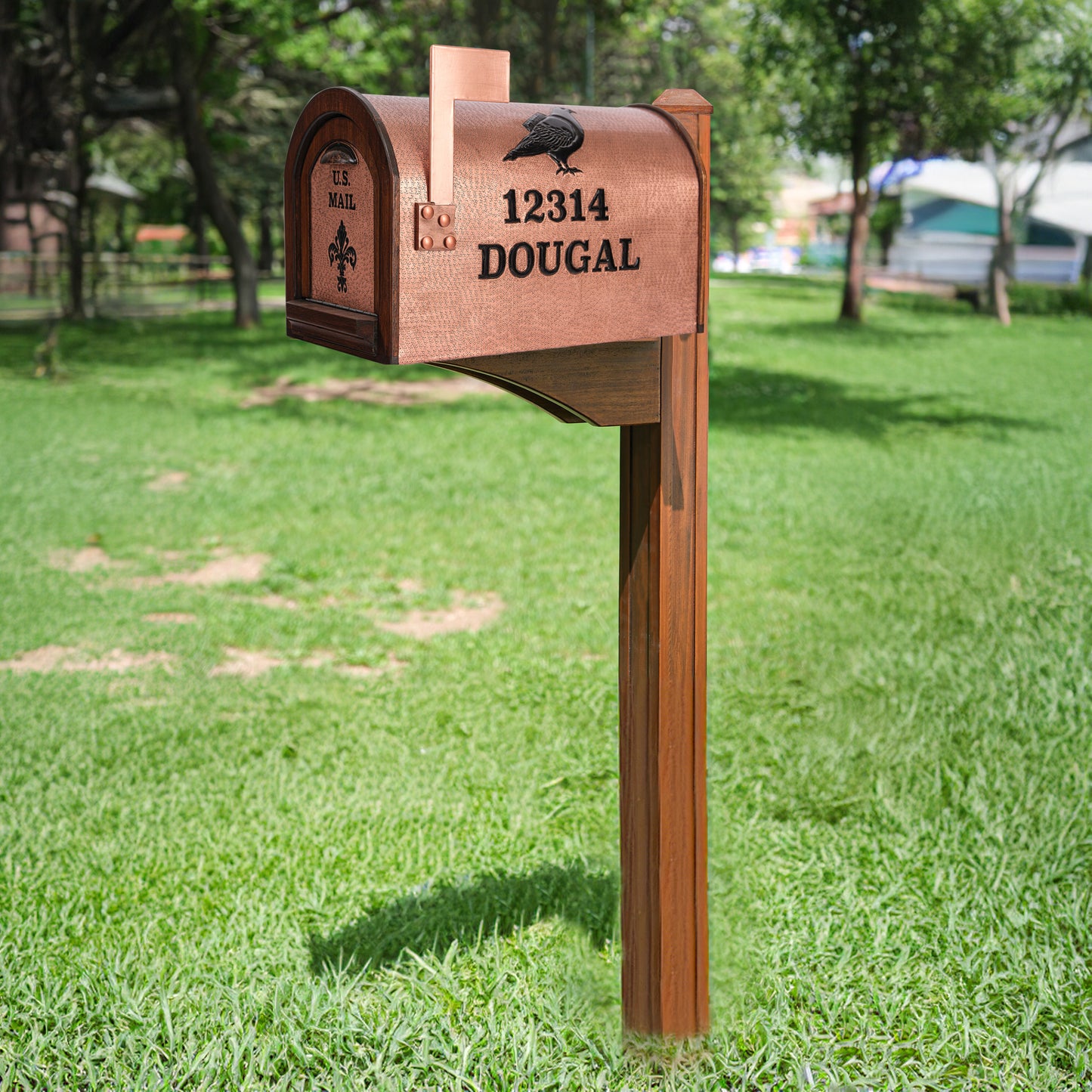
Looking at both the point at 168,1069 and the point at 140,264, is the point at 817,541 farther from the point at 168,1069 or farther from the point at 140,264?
the point at 140,264

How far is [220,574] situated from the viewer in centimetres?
606

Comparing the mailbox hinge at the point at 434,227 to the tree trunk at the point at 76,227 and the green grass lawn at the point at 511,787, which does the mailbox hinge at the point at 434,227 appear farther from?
the tree trunk at the point at 76,227

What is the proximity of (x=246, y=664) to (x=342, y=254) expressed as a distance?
335 cm

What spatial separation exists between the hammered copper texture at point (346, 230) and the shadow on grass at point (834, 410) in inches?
342

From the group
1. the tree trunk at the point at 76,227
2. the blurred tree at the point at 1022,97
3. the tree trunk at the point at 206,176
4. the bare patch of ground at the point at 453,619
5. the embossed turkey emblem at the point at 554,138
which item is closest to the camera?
the embossed turkey emblem at the point at 554,138

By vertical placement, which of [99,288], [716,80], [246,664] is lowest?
[246,664]

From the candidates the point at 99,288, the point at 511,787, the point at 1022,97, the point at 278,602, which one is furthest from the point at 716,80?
the point at 511,787

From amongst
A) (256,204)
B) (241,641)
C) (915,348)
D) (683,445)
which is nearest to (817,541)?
(241,641)

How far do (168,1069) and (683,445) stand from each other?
60.0 inches

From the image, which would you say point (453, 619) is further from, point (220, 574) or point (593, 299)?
point (593, 299)

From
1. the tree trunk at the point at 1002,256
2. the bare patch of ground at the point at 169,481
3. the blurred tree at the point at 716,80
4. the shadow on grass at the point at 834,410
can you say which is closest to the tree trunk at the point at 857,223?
the blurred tree at the point at 716,80

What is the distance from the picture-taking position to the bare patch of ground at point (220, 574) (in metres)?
5.90

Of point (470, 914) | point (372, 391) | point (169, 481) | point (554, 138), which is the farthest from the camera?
point (372, 391)

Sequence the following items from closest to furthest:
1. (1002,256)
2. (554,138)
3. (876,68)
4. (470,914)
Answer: (554,138) < (470,914) < (876,68) < (1002,256)
